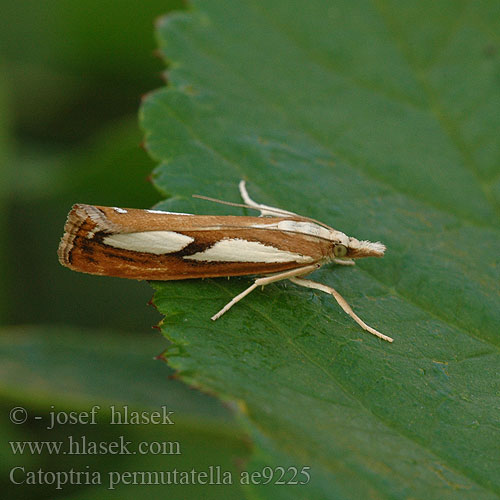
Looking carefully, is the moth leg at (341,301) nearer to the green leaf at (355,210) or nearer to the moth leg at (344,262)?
the green leaf at (355,210)

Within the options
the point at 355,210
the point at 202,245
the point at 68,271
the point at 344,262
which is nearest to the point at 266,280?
the point at 202,245

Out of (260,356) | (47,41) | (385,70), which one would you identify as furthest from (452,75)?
(47,41)

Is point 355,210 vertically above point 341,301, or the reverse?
point 355,210

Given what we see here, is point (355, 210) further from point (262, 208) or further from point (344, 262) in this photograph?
point (262, 208)

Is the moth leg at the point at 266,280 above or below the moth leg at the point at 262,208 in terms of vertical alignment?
below

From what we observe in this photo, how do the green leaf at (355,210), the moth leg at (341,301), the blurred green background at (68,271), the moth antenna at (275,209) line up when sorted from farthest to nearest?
the blurred green background at (68,271) → the moth antenna at (275,209) → the moth leg at (341,301) → the green leaf at (355,210)

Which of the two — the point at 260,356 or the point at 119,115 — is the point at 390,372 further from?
the point at 119,115

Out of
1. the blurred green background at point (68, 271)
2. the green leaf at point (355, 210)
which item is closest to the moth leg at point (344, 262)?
the green leaf at point (355, 210)
